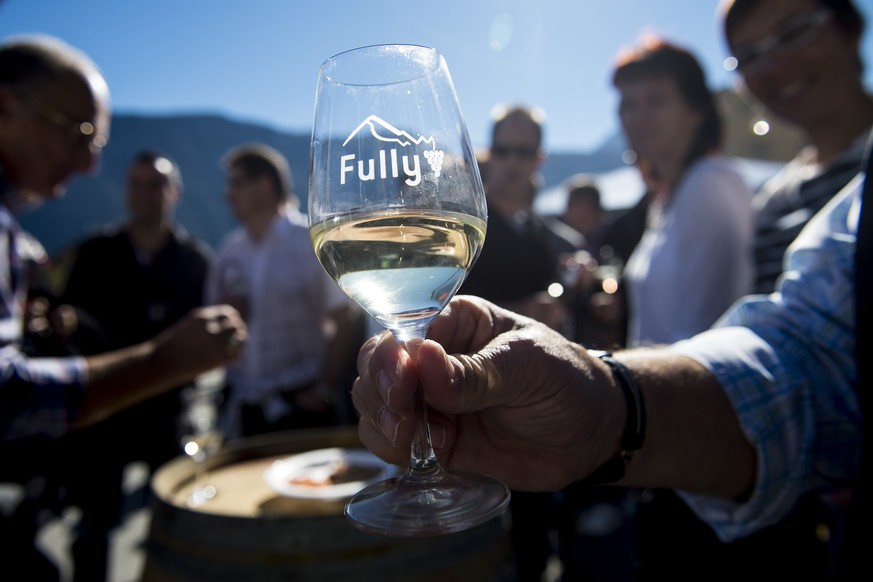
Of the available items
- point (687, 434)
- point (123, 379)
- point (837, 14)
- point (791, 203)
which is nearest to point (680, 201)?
Answer: point (791, 203)

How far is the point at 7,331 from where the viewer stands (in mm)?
1871

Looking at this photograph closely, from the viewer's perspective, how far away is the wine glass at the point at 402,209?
0.73 m

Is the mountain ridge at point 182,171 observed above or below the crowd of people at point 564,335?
above

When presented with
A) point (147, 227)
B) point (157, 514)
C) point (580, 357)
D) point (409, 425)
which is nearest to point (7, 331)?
point (157, 514)

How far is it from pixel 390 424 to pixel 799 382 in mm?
884

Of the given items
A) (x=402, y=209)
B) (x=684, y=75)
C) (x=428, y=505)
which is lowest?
(x=428, y=505)

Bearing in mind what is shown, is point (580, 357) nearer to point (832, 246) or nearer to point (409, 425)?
point (409, 425)

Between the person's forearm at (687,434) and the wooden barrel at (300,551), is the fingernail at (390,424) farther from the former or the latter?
the wooden barrel at (300,551)

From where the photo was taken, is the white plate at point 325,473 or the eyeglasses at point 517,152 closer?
the white plate at point 325,473

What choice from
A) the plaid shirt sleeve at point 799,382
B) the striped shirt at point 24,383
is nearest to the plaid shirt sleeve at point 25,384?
the striped shirt at point 24,383

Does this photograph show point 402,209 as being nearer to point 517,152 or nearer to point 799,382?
point 799,382

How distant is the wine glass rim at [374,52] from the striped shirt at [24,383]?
1.62 m

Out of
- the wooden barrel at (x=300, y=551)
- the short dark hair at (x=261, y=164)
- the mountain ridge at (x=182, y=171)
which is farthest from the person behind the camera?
the mountain ridge at (x=182, y=171)

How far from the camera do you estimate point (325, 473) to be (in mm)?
2000
